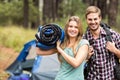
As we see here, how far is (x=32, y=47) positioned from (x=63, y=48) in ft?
18.0

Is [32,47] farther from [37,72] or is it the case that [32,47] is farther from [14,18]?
[14,18]

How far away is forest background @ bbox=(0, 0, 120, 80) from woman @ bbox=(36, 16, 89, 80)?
6.76 m

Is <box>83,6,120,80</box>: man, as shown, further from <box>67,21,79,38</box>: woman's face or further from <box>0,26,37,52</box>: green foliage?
<box>0,26,37,52</box>: green foliage

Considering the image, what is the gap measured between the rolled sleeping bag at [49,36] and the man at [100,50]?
0.38 metres

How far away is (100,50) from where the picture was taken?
4.99 meters

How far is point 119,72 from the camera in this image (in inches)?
197

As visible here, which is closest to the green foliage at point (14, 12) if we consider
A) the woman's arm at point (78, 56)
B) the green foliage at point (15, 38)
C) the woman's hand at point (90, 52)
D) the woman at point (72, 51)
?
the green foliage at point (15, 38)

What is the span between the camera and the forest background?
15172mm

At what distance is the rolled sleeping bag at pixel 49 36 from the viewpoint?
4793 millimetres

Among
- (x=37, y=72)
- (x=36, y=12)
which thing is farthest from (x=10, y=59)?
(x=36, y=12)

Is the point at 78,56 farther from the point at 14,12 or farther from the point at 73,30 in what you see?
the point at 14,12

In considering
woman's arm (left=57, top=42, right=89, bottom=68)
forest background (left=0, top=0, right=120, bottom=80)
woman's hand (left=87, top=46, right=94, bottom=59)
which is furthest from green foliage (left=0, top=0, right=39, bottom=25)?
woman's arm (left=57, top=42, right=89, bottom=68)

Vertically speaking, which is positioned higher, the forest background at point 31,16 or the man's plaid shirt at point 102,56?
the man's plaid shirt at point 102,56

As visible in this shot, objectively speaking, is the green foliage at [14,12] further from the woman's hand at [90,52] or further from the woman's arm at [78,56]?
the woman's arm at [78,56]
